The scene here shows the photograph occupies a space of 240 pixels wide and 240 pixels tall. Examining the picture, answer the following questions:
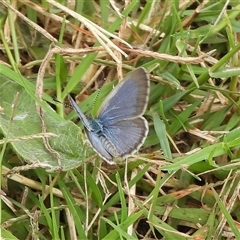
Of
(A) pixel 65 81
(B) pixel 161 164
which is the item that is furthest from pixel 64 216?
(A) pixel 65 81

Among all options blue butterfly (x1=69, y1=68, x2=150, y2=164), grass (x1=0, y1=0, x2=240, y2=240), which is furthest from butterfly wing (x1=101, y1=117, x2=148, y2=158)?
grass (x1=0, y1=0, x2=240, y2=240)

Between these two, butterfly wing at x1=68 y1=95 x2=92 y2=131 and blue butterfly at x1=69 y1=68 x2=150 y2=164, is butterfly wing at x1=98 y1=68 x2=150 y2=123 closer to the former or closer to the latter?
blue butterfly at x1=69 y1=68 x2=150 y2=164

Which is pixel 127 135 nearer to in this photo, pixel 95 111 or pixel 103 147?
pixel 103 147

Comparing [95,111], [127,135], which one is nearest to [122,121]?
[127,135]

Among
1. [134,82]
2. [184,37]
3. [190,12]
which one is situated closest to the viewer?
[134,82]

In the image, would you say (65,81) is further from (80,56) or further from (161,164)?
(161,164)
